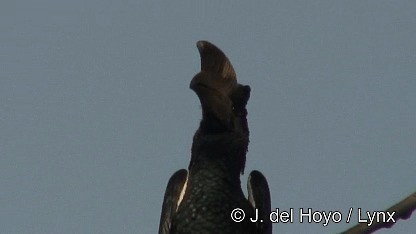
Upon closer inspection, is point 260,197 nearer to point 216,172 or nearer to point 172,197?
point 216,172

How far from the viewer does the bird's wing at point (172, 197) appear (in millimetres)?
5207

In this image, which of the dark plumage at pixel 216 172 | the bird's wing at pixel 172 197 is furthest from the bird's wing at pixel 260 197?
the bird's wing at pixel 172 197

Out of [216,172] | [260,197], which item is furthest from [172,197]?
[260,197]

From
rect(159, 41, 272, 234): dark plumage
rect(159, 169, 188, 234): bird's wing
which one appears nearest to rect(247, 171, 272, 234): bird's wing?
rect(159, 41, 272, 234): dark plumage

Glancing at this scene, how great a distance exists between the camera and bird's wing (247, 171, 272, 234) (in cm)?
520

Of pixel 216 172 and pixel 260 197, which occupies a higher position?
pixel 216 172

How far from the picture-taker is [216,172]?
5.35 metres

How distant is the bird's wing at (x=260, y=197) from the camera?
5.20 meters

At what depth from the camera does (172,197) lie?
5340mm

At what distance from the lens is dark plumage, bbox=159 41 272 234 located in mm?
5109

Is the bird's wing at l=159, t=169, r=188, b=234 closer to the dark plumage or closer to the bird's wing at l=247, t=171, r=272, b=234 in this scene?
the dark plumage

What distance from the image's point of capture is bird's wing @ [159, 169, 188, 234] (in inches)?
205

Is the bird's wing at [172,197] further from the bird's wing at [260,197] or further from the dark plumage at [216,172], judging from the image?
the bird's wing at [260,197]

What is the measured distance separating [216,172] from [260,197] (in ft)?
1.08
